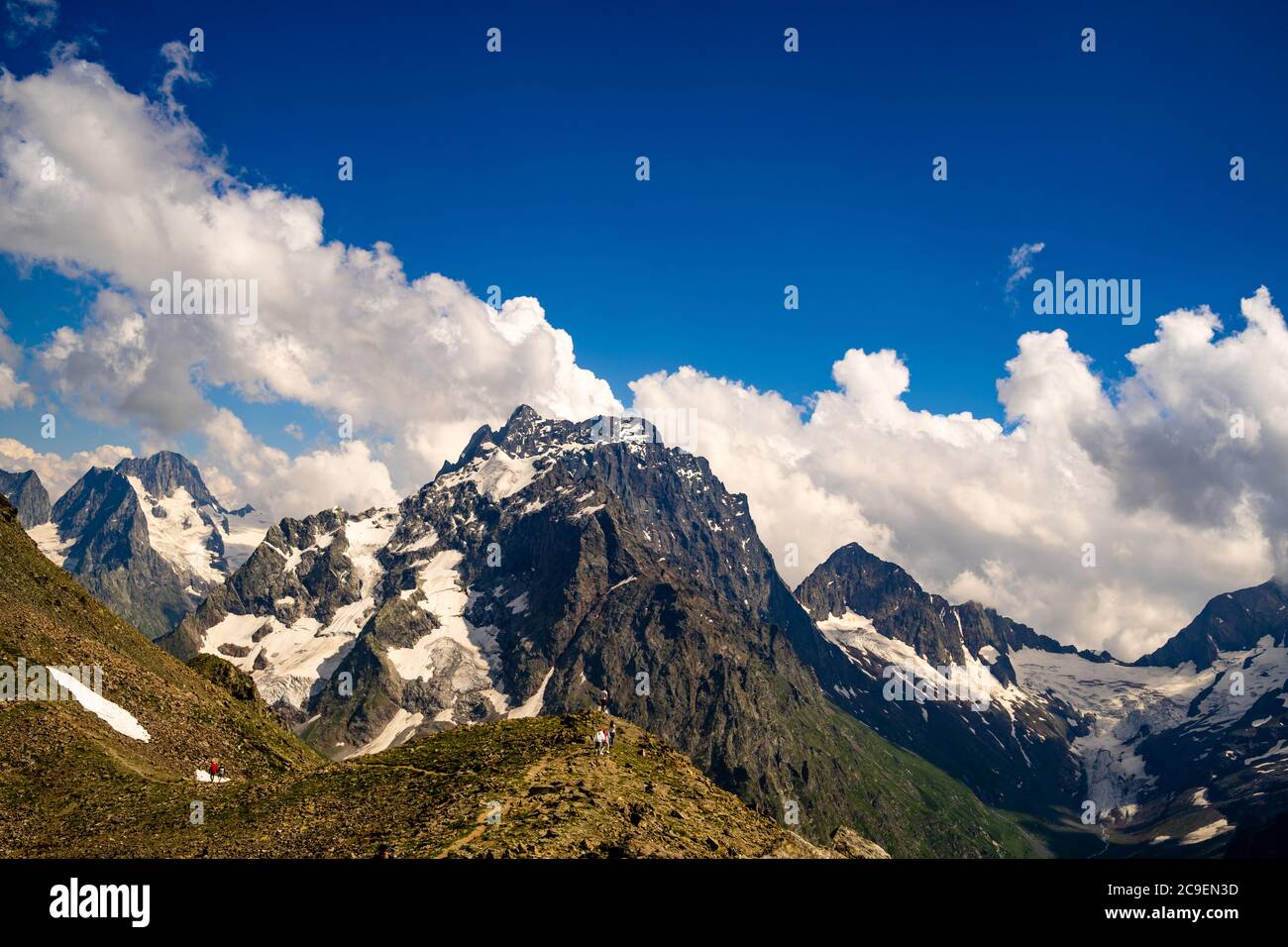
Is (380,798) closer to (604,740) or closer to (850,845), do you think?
(604,740)

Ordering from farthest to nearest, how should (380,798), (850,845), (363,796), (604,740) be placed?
1. (850,845)
2. (604,740)
3. (363,796)
4. (380,798)

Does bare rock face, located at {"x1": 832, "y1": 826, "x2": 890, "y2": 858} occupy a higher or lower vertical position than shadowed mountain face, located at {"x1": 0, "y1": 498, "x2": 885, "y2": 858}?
lower

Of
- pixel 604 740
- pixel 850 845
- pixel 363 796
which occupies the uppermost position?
pixel 604 740

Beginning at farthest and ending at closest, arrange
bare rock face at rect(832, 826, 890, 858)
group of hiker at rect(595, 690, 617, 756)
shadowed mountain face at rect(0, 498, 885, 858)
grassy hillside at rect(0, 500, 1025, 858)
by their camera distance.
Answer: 1. bare rock face at rect(832, 826, 890, 858)
2. group of hiker at rect(595, 690, 617, 756)
3. shadowed mountain face at rect(0, 498, 885, 858)
4. grassy hillside at rect(0, 500, 1025, 858)

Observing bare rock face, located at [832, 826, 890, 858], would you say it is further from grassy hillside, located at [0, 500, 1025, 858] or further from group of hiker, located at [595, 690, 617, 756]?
group of hiker, located at [595, 690, 617, 756]

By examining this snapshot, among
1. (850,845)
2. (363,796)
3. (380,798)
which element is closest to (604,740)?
(380,798)

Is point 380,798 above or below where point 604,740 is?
below

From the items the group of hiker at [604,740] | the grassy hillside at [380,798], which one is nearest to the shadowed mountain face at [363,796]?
the grassy hillside at [380,798]

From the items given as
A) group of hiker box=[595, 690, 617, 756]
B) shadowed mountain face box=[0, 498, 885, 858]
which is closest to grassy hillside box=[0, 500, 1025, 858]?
shadowed mountain face box=[0, 498, 885, 858]

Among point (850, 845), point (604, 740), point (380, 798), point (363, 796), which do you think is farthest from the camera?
point (850, 845)

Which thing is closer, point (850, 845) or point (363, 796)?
point (363, 796)
